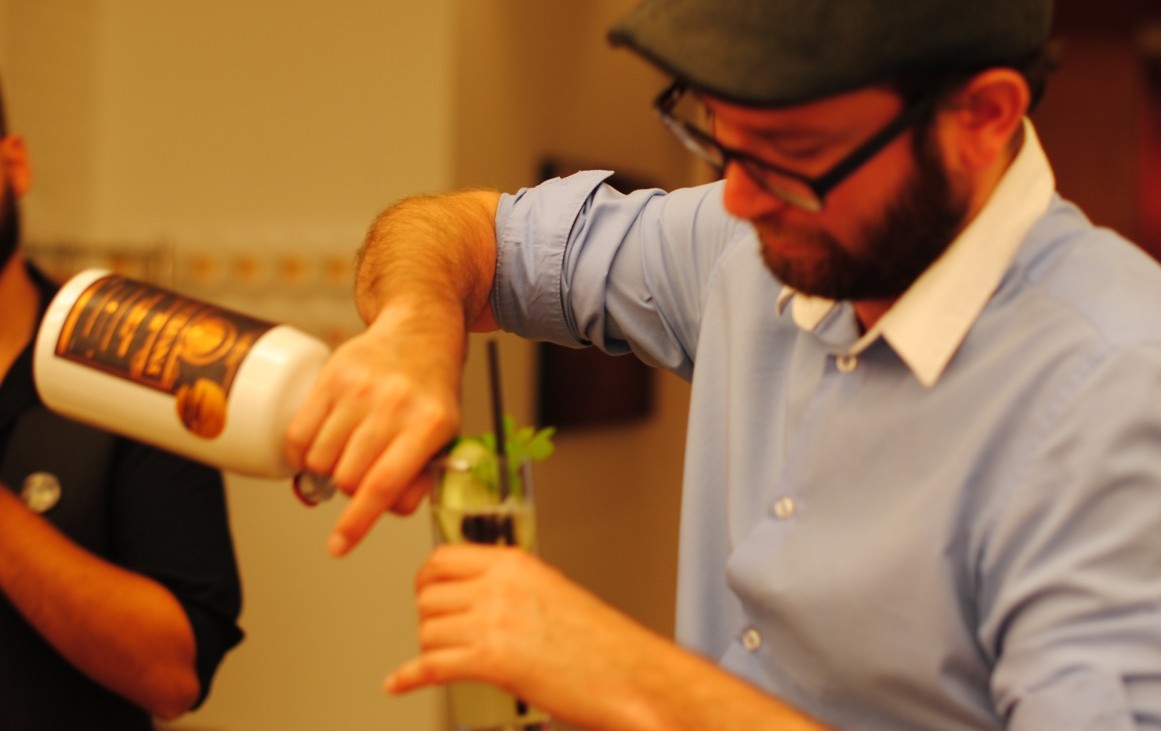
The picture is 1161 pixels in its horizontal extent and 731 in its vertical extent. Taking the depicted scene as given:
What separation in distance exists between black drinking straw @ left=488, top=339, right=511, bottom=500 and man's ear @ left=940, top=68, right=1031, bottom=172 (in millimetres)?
396

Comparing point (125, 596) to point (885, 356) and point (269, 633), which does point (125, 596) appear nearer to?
point (885, 356)

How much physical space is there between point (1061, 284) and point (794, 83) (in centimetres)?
27

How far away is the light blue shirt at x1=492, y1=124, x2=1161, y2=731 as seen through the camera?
73 cm

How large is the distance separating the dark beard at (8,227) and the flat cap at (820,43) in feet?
4.15

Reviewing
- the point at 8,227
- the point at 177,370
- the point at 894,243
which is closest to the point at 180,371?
the point at 177,370

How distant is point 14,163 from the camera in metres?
1.71

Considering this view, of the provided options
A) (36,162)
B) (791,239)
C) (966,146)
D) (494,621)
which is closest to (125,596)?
(494,621)

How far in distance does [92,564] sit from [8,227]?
1.88ft

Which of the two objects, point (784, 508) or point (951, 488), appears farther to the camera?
point (784, 508)

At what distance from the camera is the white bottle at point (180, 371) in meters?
0.82

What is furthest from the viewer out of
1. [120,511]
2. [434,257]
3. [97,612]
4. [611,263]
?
[120,511]

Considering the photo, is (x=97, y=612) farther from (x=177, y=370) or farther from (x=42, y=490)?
(x=177, y=370)

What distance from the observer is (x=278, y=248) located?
270 cm

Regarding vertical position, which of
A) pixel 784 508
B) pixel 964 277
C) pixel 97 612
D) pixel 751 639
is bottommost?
pixel 97 612
